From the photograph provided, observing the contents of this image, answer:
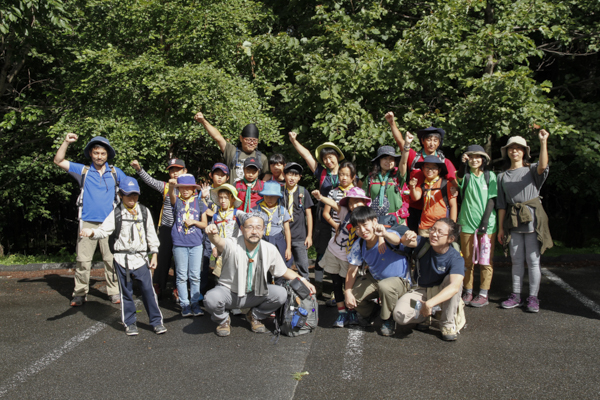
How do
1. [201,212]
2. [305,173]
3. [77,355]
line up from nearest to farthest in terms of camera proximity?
[77,355]
[201,212]
[305,173]

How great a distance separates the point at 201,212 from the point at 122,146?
7.71 ft

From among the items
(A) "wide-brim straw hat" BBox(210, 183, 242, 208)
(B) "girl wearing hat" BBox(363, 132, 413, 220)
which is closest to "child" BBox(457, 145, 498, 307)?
(B) "girl wearing hat" BBox(363, 132, 413, 220)

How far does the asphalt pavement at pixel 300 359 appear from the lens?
3682 mm

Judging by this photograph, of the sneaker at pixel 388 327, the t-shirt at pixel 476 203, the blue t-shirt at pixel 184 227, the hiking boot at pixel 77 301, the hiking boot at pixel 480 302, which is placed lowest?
the hiking boot at pixel 77 301

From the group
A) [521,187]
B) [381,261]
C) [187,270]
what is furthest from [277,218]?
[521,187]

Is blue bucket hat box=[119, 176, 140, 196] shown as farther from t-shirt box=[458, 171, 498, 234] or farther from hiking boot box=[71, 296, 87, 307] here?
t-shirt box=[458, 171, 498, 234]

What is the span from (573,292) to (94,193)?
6.30m

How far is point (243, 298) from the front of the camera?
488cm

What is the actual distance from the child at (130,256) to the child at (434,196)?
3.10 meters

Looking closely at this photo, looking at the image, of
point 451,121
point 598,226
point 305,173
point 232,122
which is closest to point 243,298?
point 232,122

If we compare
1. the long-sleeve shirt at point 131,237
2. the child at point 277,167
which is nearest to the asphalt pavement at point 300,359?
the long-sleeve shirt at point 131,237

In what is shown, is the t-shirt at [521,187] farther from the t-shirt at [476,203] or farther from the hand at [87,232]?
the hand at [87,232]

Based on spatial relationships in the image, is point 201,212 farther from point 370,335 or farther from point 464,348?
point 464,348

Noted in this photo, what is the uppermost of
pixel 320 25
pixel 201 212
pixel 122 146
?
pixel 320 25
